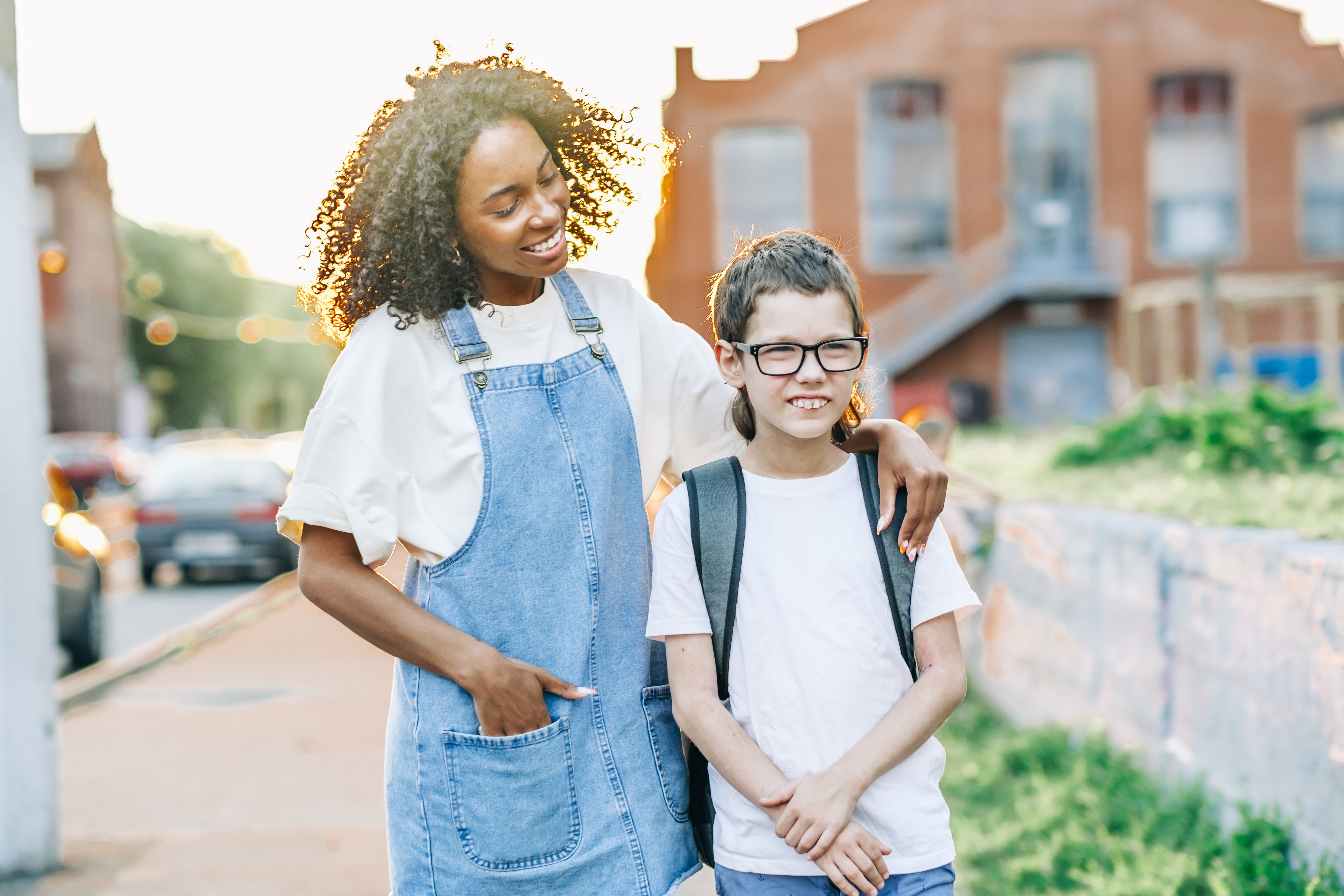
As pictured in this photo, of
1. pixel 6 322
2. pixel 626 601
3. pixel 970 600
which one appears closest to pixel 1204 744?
pixel 970 600

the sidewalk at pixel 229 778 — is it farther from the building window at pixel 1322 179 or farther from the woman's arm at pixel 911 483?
the building window at pixel 1322 179

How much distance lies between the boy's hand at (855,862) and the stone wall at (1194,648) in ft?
5.70

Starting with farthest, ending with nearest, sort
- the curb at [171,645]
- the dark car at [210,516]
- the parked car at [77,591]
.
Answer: the dark car at [210,516], the parked car at [77,591], the curb at [171,645]

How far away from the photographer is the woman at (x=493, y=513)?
6.64ft

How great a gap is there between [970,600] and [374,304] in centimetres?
109

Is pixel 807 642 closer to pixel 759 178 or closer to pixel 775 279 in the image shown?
pixel 775 279

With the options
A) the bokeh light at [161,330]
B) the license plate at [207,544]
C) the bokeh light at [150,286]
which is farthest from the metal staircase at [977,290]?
the bokeh light at [150,286]

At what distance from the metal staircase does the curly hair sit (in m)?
21.8

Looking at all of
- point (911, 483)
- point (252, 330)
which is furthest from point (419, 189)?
point (252, 330)

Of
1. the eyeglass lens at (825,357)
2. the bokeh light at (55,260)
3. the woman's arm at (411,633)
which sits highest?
the bokeh light at (55,260)

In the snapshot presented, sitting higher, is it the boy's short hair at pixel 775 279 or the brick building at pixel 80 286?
the brick building at pixel 80 286

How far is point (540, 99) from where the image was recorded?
2219 millimetres

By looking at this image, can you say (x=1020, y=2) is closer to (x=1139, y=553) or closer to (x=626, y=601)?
(x=1139, y=553)

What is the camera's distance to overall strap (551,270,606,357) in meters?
2.24
